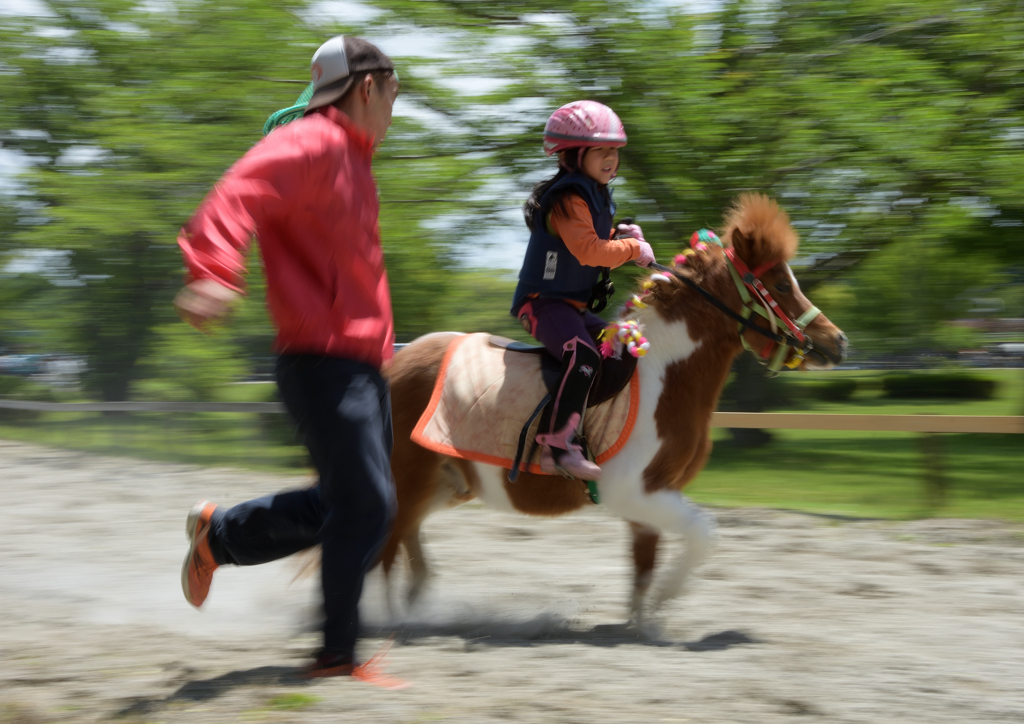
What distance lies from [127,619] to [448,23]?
870 cm

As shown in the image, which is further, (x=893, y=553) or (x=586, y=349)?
(x=893, y=553)

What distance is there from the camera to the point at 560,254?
3914mm

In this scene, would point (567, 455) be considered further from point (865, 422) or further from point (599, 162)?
point (865, 422)

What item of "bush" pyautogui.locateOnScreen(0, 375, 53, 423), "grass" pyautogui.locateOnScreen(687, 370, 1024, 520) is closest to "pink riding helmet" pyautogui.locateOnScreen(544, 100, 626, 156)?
"grass" pyautogui.locateOnScreen(687, 370, 1024, 520)

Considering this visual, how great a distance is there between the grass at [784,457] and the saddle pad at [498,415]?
410 cm

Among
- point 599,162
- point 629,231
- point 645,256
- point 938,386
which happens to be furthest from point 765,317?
point 938,386

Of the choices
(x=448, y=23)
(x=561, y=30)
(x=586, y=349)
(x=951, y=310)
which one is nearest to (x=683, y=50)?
(x=561, y=30)

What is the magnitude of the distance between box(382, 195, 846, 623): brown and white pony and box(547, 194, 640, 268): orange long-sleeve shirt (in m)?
0.42

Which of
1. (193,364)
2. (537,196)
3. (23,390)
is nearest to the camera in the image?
(537,196)

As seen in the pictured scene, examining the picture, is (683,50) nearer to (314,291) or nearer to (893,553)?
(893,553)

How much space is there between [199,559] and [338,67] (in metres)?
1.77

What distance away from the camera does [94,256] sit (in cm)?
1194

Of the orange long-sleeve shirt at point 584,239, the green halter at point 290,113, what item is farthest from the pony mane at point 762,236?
the green halter at point 290,113

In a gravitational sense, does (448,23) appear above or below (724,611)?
above
